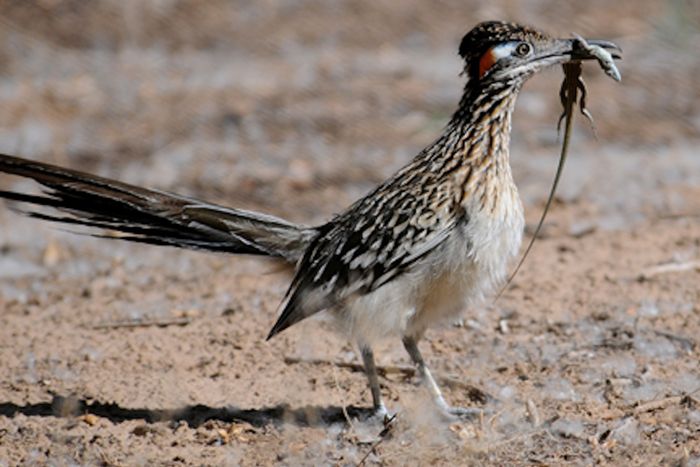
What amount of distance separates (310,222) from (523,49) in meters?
3.06

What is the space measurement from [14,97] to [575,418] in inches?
241

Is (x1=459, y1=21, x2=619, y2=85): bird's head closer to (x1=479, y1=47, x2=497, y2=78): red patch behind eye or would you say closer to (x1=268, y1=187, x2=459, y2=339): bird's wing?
(x1=479, y1=47, x2=497, y2=78): red patch behind eye

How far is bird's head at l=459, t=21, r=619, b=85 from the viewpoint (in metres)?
5.41

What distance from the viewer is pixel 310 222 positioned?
27.0ft

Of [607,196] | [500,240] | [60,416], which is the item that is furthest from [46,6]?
[500,240]

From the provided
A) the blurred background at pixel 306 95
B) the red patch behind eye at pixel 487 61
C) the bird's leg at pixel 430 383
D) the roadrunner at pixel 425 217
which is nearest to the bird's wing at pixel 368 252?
the roadrunner at pixel 425 217

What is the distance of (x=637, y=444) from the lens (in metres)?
5.21

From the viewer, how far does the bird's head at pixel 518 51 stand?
5.41m

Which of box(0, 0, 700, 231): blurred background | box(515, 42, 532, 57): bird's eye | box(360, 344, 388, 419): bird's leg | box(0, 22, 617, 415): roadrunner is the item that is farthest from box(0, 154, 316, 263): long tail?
box(0, 0, 700, 231): blurred background

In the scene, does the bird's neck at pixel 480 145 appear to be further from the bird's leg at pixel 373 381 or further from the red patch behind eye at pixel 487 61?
the bird's leg at pixel 373 381

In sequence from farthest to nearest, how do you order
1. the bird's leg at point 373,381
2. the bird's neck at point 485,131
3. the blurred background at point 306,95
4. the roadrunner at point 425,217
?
the blurred background at point 306,95
the bird's leg at point 373,381
the bird's neck at point 485,131
the roadrunner at point 425,217

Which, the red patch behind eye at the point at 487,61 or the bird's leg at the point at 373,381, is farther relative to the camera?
the bird's leg at the point at 373,381

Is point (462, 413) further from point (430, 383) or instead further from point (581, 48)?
point (581, 48)

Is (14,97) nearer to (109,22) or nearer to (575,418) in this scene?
(109,22)
